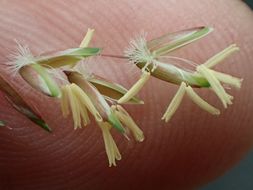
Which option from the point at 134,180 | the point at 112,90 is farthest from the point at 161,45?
the point at 134,180

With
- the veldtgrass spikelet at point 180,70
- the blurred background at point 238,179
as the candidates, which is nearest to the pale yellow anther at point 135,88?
the veldtgrass spikelet at point 180,70

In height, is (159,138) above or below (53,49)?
below

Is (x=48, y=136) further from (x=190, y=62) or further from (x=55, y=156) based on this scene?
(x=190, y=62)

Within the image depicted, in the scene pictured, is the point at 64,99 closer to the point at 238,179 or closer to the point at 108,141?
the point at 108,141

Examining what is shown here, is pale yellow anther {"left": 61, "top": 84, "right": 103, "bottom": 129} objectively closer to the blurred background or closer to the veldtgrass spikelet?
the veldtgrass spikelet

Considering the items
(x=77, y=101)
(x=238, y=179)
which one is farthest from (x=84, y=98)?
(x=238, y=179)
